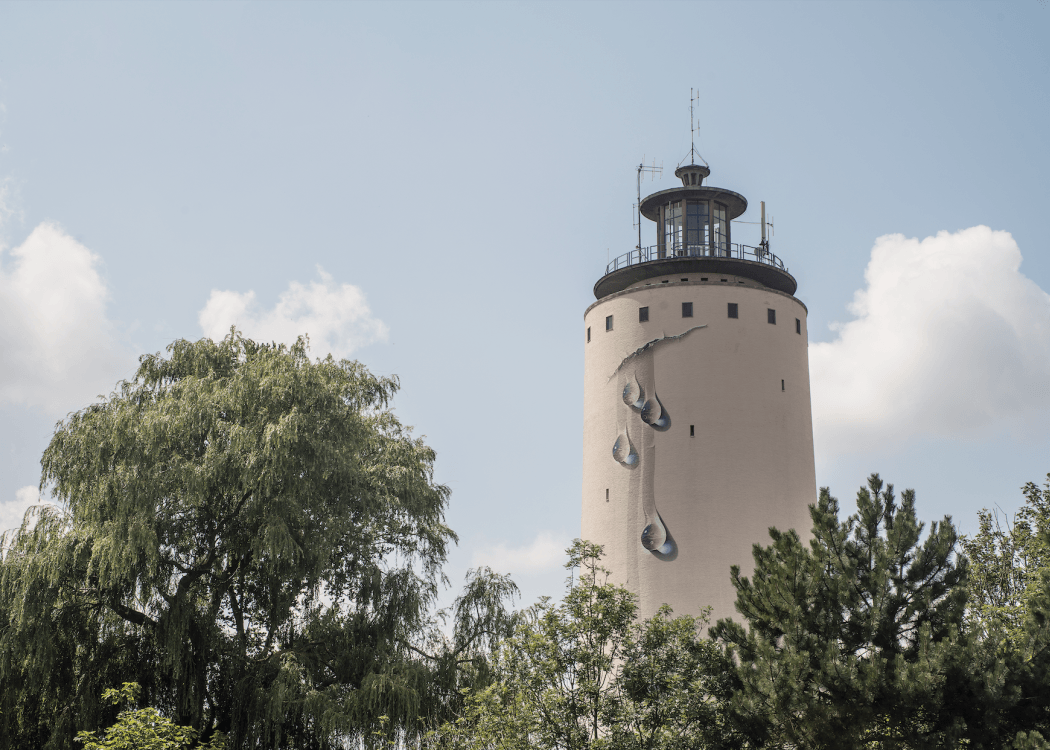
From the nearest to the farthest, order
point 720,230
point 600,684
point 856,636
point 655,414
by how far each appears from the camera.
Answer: point 856,636, point 600,684, point 655,414, point 720,230

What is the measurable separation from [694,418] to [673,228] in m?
8.71

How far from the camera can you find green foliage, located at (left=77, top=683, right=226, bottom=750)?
22.9 meters

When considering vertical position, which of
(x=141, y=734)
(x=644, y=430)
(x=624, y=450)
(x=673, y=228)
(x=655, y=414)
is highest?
(x=673, y=228)

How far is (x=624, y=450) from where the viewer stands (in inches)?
1594

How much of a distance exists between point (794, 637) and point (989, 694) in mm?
3378

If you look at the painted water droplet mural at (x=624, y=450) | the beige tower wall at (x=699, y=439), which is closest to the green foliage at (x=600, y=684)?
the beige tower wall at (x=699, y=439)

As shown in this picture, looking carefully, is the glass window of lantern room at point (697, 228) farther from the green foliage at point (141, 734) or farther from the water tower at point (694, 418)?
the green foliage at point (141, 734)

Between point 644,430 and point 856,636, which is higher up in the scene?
point 644,430

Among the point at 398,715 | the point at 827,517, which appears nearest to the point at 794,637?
the point at 827,517

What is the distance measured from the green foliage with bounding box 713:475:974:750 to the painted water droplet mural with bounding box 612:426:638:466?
17.3m

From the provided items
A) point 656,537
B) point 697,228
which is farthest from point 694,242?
point 656,537

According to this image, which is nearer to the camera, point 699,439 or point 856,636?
point 856,636

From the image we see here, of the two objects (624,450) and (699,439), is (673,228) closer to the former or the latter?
(699,439)

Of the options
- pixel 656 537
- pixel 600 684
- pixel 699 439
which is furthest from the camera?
pixel 699 439
